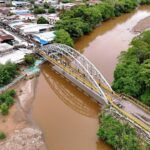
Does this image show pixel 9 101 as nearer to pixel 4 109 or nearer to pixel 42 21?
pixel 4 109

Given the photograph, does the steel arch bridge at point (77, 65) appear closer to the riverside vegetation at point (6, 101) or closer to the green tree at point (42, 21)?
the riverside vegetation at point (6, 101)

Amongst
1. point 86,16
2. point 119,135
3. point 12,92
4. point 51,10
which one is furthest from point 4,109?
point 51,10

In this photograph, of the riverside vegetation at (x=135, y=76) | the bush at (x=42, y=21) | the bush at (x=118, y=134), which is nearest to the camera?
the bush at (x=118, y=134)

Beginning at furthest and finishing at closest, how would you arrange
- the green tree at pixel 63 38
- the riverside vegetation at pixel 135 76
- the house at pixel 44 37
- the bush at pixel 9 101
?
the house at pixel 44 37, the green tree at pixel 63 38, the bush at pixel 9 101, the riverside vegetation at pixel 135 76

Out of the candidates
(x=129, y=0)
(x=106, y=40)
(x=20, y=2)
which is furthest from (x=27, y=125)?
(x=129, y=0)

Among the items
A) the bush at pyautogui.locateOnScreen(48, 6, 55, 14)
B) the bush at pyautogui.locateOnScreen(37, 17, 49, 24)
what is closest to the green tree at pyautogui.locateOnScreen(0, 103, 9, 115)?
the bush at pyautogui.locateOnScreen(37, 17, 49, 24)

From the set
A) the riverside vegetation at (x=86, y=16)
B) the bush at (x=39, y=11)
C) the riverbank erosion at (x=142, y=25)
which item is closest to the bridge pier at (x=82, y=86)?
the riverside vegetation at (x=86, y=16)

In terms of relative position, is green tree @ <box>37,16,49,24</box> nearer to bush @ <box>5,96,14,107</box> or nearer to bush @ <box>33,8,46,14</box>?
bush @ <box>33,8,46,14</box>
